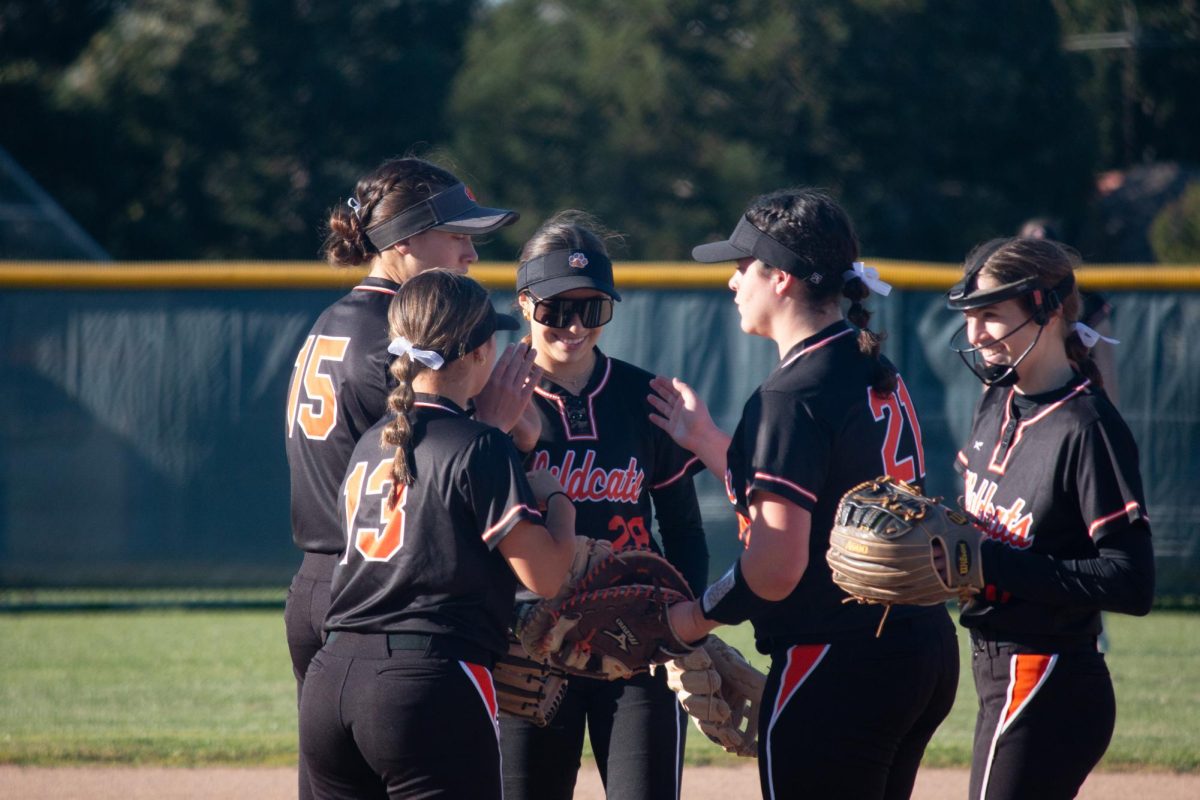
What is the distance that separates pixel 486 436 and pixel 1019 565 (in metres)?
1.15

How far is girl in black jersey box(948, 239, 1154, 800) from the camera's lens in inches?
110

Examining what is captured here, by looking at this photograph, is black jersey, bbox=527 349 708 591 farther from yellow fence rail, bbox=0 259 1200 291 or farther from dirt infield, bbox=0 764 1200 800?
yellow fence rail, bbox=0 259 1200 291

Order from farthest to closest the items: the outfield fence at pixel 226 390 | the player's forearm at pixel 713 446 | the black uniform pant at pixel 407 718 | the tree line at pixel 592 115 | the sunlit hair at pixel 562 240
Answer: the tree line at pixel 592 115, the outfield fence at pixel 226 390, the sunlit hair at pixel 562 240, the player's forearm at pixel 713 446, the black uniform pant at pixel 407 718

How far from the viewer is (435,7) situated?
25.6m

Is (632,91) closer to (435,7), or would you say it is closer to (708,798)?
(435,7)

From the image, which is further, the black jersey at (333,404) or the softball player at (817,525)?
the black jersey at (333,404)

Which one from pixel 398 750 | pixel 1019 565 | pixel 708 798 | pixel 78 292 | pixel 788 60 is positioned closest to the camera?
pixel 398 750

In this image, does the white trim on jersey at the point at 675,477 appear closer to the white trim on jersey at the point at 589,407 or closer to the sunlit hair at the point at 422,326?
the white trim on jersey at the point at 589,407

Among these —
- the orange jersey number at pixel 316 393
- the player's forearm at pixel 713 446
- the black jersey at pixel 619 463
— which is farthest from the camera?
the black jersey at pixel 619 463

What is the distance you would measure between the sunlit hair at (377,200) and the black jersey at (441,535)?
33.4 inches

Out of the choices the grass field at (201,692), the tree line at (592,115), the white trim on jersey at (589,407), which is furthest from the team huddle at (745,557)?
the tree line at (592,115)

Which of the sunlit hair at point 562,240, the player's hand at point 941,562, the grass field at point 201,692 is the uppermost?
the sunlit hair at point 562,240

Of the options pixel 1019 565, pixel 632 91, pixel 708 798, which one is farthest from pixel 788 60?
pixel 1019 565

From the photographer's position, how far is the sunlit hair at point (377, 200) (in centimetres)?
341
